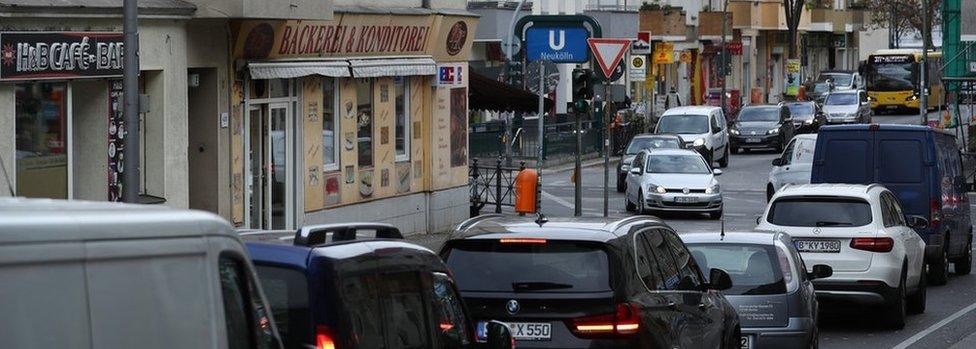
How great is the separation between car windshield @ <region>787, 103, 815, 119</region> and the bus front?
811 inches

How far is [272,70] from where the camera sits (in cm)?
2325

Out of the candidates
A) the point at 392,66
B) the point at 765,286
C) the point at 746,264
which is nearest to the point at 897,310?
the point at 746,264

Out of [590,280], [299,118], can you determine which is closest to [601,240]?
[590,280]

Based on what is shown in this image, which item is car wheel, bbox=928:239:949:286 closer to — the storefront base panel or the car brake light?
the storefront base panel

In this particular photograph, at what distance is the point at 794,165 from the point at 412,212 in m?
9.51

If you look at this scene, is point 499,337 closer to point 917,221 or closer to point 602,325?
point 602,325

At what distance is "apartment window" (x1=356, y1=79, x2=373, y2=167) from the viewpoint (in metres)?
26.9

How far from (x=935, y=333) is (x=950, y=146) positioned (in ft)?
23.6

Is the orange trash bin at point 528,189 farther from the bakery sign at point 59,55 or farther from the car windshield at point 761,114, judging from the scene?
the car windshield at point 761,114

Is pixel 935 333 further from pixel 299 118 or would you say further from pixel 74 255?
pixel 74 255

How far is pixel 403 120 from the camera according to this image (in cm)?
2862

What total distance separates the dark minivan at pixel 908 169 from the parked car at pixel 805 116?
1404 inches

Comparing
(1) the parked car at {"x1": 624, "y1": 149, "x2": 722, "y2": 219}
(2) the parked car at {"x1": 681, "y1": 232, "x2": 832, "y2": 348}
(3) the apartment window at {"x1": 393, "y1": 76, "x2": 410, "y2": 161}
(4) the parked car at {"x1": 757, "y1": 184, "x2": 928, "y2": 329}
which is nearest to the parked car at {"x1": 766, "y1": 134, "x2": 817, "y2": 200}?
(1) the parked car at {"x1": 624, "y1": 149, "x2": 722, "y2": 219}

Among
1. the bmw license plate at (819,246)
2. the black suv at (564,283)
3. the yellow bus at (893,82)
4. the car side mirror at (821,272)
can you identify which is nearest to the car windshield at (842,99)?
the yellow bus at (893,82)
